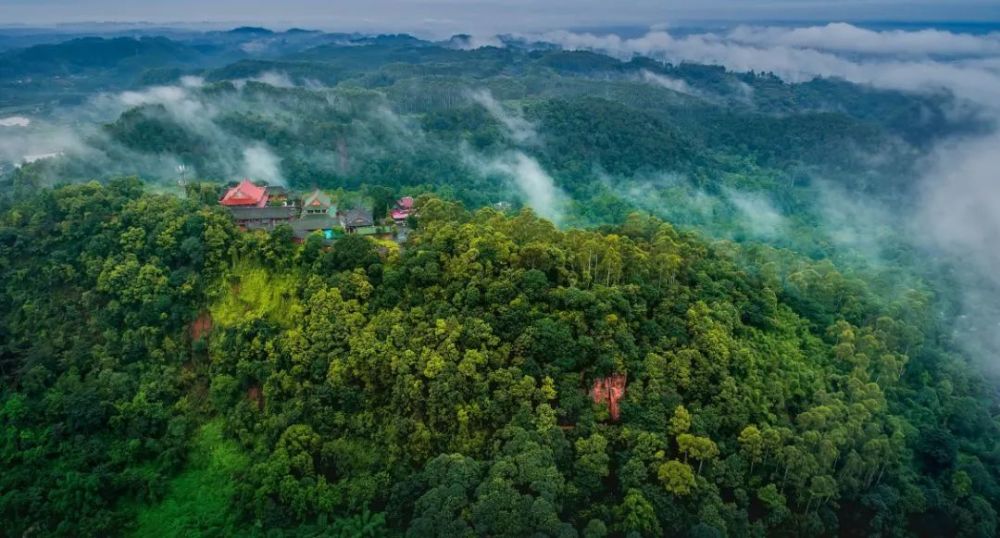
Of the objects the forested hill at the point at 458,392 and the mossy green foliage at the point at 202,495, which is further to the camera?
the mossy green foliage at the point at 202,495

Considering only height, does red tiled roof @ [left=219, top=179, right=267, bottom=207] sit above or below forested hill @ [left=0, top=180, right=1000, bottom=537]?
above

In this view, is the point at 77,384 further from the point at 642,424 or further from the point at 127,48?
the point at 127,48

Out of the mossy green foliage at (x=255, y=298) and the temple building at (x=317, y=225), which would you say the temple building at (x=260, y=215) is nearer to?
the temple building at (x=317, y=225)

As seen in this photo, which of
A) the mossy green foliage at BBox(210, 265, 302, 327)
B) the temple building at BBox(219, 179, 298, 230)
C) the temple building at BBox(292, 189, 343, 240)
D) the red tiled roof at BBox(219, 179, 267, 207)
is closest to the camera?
the mossy green foliage at BBox(210, 265, 302, 327)

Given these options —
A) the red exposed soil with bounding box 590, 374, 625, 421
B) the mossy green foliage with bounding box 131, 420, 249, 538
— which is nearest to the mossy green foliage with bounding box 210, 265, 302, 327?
the mossy green foliage with bounding box 131, 420, 249, 538

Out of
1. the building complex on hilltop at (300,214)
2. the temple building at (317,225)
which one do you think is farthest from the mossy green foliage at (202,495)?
the building complex on hilltop at (300,214)

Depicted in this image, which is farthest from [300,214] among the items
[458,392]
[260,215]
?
[458,392]

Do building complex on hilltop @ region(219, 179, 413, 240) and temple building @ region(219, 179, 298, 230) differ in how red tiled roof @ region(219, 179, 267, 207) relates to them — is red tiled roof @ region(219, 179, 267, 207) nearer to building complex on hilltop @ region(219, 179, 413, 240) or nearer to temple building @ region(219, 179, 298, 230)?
building complex on hilltop @ region(219, 179, 413, 240)

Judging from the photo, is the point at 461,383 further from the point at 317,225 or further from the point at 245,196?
the point at 245,196

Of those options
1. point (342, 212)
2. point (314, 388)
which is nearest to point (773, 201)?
point (342, 212)
